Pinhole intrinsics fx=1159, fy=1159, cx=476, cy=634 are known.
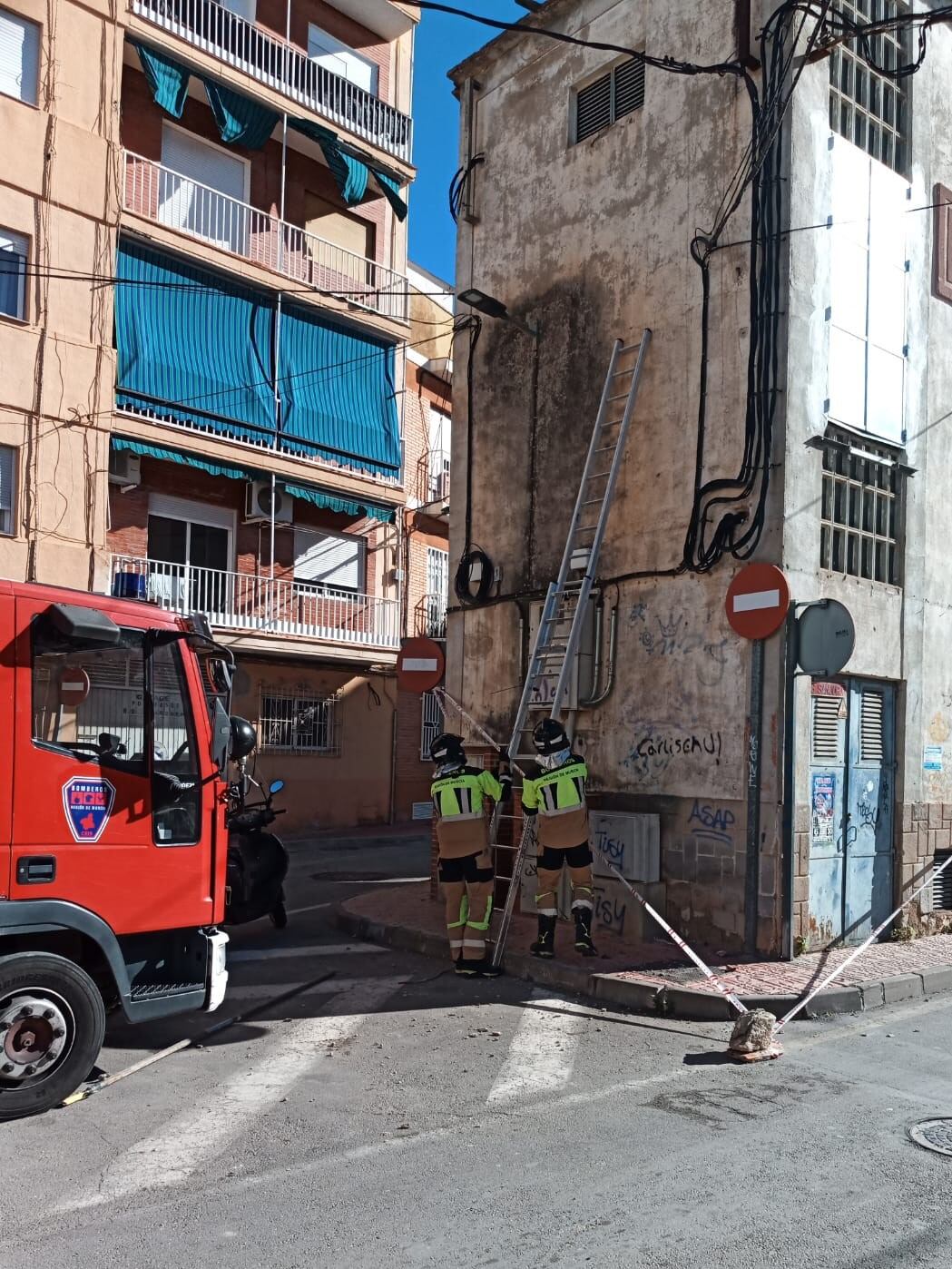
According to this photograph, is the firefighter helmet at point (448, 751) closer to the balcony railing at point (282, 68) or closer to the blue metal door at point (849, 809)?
the blue metal door at point (849, 809)

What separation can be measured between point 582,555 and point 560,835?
323cm

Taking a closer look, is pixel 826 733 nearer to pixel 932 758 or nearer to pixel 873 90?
pixel 932 758

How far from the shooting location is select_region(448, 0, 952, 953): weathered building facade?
10.0 metres

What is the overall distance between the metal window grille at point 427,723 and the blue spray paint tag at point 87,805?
19795 millimetres

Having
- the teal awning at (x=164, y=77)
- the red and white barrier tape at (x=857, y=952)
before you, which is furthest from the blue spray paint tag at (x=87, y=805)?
the teal awning at (x=164, y=77)

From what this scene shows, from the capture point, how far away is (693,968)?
9062mm

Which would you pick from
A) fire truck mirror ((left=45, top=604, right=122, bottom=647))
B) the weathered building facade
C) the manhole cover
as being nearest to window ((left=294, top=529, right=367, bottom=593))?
the weathered building facade

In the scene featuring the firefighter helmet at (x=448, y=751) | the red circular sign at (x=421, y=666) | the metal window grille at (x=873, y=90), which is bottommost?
the firefighter helmet at (x=448, y=751)

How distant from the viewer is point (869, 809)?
10.7 metres

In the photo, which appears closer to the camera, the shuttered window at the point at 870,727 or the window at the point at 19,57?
the shuttered window at the point at 870,727

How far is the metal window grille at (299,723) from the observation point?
2231 cm

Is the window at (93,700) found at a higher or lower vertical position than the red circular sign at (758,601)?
lower

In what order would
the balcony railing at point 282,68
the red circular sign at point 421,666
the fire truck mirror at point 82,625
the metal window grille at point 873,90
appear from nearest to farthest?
the fire truck mirror at point 82,625 < the metal window grille at point 873,90 < the red circular sign at point 421,666 < the balcony railing at point 282,68

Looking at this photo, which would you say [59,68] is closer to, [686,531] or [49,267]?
[49,267]
